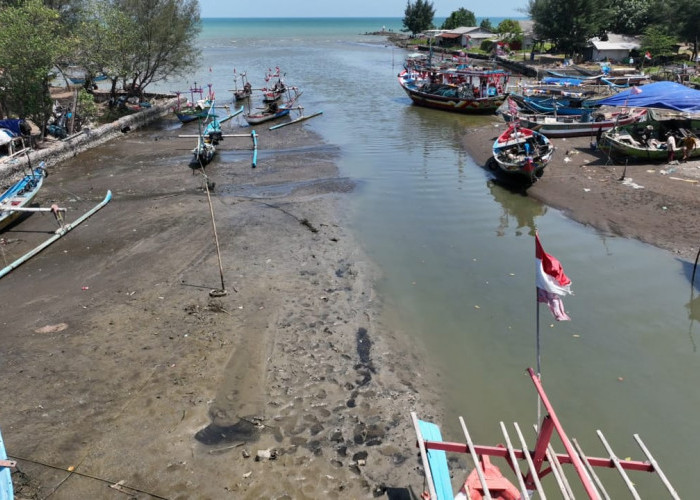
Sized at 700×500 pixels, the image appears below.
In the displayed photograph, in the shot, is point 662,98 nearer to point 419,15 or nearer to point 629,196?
point 629,196

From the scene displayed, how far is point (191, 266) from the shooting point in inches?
513

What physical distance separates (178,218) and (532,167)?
13.7m

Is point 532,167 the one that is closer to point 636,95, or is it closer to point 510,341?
point 636,95

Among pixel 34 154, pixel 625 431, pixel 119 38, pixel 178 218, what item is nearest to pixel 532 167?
pixel 625 431

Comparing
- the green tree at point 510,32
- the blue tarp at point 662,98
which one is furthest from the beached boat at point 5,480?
the green tree at point 510,32

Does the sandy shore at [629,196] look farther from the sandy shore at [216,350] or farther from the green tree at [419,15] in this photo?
the green tree at [419,15]

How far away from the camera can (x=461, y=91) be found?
114ft

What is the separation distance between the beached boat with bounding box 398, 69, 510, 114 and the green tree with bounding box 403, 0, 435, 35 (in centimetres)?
7341

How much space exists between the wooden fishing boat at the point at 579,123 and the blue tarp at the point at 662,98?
284 centimetres

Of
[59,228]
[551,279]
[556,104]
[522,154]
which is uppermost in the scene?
[556,104]

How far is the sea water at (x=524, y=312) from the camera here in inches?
334

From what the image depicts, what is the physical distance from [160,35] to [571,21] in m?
45.4

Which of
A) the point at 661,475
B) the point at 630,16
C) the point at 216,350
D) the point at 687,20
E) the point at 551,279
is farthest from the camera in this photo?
the point at 630,16

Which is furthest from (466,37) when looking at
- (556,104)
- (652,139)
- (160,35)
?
(652,139)
